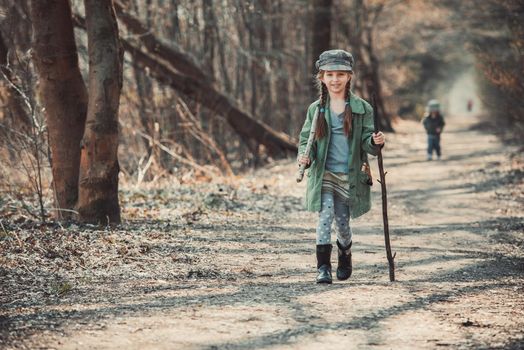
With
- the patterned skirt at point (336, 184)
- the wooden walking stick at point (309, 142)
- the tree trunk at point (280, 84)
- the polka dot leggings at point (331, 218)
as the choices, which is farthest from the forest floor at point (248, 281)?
the tree trunk at point (280, 84)

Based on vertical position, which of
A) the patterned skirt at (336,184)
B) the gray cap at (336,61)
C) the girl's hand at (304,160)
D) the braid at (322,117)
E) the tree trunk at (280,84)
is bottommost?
the patterned skirt at (336,184)

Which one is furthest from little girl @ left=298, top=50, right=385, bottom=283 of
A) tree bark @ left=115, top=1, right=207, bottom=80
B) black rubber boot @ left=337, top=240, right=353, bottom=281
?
tree bark @ left=115, top=1, right=207, bottom=80

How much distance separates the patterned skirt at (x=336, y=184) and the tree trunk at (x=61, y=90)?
350 centimetres

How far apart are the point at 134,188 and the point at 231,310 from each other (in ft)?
23.2

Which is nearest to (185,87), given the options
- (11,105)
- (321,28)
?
(11,105)

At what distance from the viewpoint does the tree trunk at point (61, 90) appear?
8.07 meters

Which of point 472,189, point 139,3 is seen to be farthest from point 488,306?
point 139,3

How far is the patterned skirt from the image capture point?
20.0ft

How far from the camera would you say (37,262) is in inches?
255

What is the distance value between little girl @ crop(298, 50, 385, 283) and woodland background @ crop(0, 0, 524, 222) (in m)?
2.33

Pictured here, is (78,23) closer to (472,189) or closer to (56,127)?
(56,127)

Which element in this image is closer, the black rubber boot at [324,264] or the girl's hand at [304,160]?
the girl's hand at [304,160]

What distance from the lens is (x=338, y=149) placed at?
6102mm

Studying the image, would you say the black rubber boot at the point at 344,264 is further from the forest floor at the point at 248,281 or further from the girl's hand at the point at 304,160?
the girl's hand at the point at 304,160
